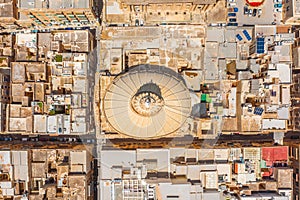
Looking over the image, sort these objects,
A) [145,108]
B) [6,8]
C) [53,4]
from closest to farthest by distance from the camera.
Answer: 1. [145,108]
2. [53,4]
3. [6,8]

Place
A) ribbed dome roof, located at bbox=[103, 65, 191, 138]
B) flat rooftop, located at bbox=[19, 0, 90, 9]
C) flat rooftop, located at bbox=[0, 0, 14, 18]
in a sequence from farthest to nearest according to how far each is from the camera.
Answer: flat rooftop, located at bbox=[0, 0, 14, 18] < flat rooftop, located at bbox=[19, 0, 90, 9] < ribbed dome roof, located at bbox=[103, 65, 191, 138]

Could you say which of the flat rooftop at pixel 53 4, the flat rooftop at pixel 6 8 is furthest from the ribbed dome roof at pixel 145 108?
the flat rooftop at pixel 6 8

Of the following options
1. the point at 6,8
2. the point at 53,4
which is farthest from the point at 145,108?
the point at 6,8

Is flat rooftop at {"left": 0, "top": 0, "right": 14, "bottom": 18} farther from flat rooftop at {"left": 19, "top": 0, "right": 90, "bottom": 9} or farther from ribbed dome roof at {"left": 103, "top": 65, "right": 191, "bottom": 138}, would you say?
ribbed dome roof at {"left": 103, "top": 65, "right": 191, "bottom": 138}

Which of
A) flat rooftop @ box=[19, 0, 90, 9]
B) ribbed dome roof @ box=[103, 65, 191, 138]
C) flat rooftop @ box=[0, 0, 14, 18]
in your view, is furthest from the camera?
flat rooftop @ box=[0, 0, 14, 18]

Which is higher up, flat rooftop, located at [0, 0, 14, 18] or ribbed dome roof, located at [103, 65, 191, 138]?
flat rooftop, located at [0, 0, 14, 18]

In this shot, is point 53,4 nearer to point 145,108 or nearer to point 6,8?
point 6,8

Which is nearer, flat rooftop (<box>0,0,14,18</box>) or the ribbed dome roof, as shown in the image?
the ribbed dome roof

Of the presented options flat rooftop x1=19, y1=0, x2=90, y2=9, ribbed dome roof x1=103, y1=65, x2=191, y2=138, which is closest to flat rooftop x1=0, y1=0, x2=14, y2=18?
flat rooftop x1=19, y1=0, x2=90, y2=9
